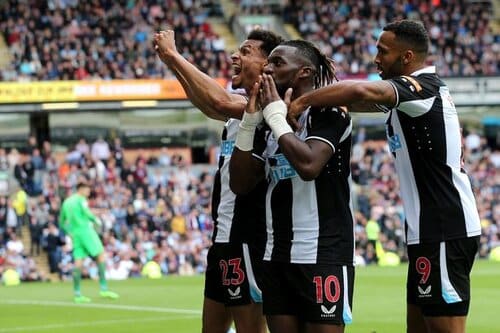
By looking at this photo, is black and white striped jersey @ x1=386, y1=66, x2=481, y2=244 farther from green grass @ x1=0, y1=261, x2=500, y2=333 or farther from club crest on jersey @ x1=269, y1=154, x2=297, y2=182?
green grass @ x1=0, y1=261, x2=500, y2=333

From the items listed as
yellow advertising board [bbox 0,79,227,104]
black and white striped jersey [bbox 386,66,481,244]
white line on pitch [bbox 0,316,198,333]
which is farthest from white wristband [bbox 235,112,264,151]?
yellow advertising board [bbox 0,79,227,104]

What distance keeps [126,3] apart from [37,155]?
8814 mm

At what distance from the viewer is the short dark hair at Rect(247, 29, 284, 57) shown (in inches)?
283

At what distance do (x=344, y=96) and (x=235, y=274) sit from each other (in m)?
1.87

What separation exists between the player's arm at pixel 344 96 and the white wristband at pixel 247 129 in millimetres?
220

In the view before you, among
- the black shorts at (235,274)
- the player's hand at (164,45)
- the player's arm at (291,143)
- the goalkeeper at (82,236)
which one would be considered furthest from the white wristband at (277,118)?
the goalkeeper at (82,236)

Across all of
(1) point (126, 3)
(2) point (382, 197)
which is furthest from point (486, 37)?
(1) point (126, 3)

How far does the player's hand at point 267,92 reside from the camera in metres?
5.91

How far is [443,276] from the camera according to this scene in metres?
6.51

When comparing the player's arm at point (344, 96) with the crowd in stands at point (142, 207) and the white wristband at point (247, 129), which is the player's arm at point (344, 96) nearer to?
the white wristband at point (247, 129)

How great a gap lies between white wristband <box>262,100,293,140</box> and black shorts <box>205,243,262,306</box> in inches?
57.8

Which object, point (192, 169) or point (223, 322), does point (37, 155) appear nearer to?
point (192, 169)

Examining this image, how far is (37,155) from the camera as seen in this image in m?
29.7

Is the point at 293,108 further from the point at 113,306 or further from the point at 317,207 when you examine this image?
the point at 113,306
